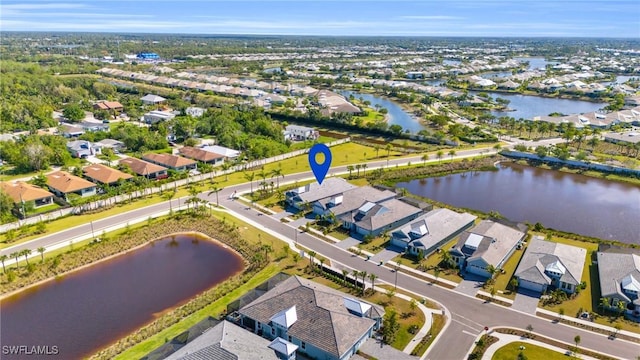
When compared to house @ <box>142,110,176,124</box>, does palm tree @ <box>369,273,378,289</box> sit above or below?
below

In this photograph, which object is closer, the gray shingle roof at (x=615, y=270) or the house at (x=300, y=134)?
the gray shingle roof at (x=615, y=270)

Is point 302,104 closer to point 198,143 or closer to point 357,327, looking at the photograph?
point 198,143

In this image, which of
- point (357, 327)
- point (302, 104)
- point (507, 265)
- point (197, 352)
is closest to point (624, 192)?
point (507, 265)

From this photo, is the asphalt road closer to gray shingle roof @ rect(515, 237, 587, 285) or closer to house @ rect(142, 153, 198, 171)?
gray shingle roof @ rect(515, 237, 587, 285)

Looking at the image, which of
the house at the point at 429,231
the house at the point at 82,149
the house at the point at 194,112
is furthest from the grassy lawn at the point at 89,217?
the house at the point at 194,112

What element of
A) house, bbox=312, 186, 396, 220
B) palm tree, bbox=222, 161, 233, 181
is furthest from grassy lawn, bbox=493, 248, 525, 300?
palm tree, bbox=222, 161, 233, 181

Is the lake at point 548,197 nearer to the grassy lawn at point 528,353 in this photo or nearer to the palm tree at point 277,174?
the palm tree at point 277,174

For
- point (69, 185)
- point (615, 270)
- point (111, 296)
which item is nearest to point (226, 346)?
point (111, 296)
